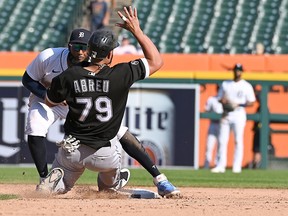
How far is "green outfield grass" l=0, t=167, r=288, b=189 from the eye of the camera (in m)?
10.8

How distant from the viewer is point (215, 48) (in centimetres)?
1786

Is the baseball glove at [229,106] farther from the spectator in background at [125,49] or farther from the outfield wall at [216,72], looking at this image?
the spectator in background at [125,49]

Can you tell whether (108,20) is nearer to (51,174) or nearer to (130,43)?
(130,43)

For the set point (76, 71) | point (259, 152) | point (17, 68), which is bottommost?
point (259, 152)

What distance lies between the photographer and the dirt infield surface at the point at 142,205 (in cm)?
655

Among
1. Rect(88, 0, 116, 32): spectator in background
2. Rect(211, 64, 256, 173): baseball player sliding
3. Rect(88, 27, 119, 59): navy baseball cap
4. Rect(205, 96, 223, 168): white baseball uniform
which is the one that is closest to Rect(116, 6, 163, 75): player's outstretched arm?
Rect(88, 27, 119, 59): navy baseball cap

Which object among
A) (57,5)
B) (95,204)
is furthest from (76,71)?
(57,5)

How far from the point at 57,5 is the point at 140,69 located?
12.2 metres

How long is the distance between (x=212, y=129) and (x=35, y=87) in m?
7.15

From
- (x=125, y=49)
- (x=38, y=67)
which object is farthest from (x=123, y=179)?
(x=125, y=49)

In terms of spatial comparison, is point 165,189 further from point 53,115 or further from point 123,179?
point 53,115

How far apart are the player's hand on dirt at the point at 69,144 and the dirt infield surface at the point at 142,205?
0.42 metres

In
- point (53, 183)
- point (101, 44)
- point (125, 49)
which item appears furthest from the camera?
point (125, 49)

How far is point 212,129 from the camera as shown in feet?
49.8
